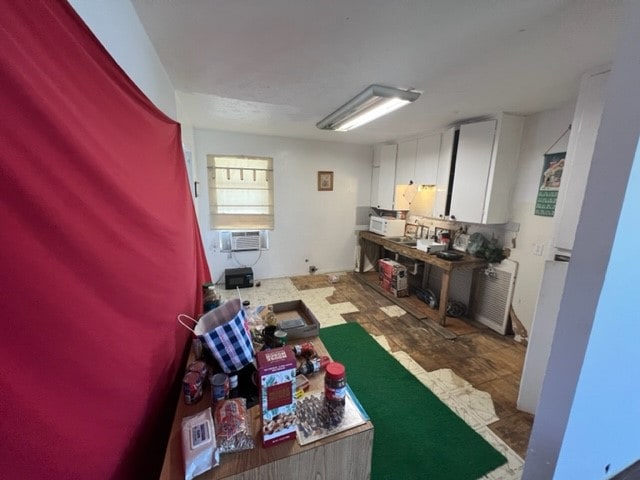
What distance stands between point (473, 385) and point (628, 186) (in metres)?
1.96

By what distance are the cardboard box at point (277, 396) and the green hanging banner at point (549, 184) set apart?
3026 millimetres

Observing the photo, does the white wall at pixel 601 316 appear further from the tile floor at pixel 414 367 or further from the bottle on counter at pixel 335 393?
the bottle on counter at pixel 335 393

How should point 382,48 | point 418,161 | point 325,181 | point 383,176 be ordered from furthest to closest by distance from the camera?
point 325,181 → point 383,176 → point 418,161 → point 382,48

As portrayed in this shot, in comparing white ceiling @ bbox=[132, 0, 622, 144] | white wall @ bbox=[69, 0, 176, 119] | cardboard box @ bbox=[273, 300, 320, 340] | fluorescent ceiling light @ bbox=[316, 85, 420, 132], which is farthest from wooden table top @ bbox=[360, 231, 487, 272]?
white wall @ bbox=[69, 0, 176, 119]

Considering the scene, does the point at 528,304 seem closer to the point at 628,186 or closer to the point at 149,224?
the point at 628,186

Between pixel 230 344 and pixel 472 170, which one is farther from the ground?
pixel 472 170

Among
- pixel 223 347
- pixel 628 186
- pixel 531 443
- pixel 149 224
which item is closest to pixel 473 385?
pixel 531 443

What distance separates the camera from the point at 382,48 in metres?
1.50

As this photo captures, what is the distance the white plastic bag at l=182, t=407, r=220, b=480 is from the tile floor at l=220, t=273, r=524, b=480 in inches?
64.5

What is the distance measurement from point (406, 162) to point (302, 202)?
72.4 inches

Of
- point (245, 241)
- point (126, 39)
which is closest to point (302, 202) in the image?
point (245, 241)

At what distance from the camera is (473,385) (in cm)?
215

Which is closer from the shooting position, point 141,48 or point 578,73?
point 141,48

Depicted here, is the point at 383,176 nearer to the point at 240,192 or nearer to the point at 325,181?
the point at 325,181
